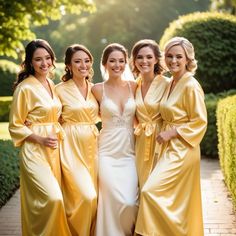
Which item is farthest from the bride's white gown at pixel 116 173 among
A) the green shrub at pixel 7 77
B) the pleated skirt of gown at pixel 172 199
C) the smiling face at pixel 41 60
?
the green shrub at pixel 7 77

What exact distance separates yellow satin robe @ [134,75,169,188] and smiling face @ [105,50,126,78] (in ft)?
1.38

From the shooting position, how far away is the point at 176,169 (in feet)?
18.8

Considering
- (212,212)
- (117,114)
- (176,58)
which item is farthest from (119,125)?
(212,212)

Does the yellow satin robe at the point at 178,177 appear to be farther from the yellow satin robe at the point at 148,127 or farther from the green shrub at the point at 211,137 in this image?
the green shrub at the point at 211,137

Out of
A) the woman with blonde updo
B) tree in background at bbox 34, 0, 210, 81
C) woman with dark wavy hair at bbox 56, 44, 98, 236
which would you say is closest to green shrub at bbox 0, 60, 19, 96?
tree in background at bbox 34, 0, 210, 81

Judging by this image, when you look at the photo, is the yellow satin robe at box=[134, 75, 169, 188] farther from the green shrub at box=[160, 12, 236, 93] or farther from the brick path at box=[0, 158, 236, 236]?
the green shrub at box=[160, 12, 236, 93]

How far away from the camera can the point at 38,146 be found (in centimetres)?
582

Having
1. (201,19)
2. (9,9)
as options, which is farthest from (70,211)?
(201,19)

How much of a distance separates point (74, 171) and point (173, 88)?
144cm

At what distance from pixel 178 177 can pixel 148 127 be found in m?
0.71

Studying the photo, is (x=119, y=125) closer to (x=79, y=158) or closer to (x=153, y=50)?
(x=79, y=158)

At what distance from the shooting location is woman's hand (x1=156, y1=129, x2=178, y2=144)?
5758 millimetres

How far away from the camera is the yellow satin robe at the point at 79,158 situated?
5.90 m

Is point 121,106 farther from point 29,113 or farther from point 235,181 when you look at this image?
point 235,181
